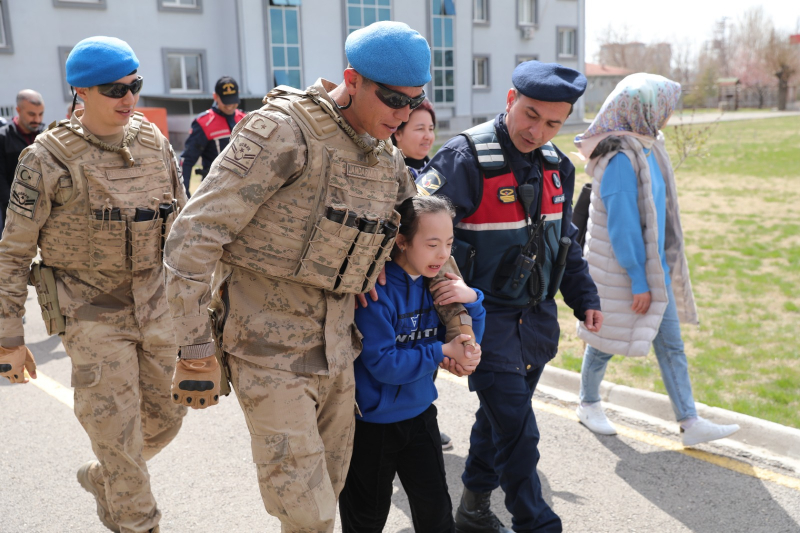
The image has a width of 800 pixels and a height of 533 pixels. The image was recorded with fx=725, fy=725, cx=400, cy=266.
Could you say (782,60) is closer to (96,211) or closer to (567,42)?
(567,42)

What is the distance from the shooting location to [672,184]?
4.42 m

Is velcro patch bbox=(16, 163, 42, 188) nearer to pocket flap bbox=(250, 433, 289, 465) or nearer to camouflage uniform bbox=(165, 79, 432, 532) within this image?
camouflage uniform bbox=(165, 79, 432, 532)

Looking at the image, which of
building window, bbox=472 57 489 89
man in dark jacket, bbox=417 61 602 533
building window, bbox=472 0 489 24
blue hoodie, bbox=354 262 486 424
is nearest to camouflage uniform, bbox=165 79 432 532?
blue hoodie, bbox=354 262 486 424

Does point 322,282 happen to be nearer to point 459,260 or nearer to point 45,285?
point 459,260

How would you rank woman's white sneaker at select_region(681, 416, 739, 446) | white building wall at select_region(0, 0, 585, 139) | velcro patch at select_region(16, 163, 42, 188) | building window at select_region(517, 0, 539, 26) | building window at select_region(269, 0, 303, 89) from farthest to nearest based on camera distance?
building window at select_region(517, 0, 539, 26), building window at select_region(269, 0, 303, 89), white building wall at select_region(0, 0, 585, 139), woman's white sneaker at select_region(681, 416, 739, 446), velcro patch at select_region(16, 163, 42, 188)

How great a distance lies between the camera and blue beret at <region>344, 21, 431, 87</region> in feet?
7.57

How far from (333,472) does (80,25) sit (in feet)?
80.9

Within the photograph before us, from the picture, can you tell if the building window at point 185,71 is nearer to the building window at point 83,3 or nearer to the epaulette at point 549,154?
the building window at point 83,3

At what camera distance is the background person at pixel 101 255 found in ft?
9.95

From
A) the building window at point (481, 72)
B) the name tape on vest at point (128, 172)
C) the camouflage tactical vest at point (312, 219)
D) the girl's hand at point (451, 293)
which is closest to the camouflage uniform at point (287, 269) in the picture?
the camouflage tactical vest at point (312, 219)

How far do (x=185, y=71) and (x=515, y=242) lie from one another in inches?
984

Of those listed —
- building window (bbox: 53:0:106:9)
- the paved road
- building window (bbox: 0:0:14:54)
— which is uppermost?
building window (bbox: 53:0:106:9)

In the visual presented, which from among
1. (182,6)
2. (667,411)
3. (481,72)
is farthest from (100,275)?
(481,72)

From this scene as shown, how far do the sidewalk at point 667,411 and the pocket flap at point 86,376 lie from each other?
10.5 ft
